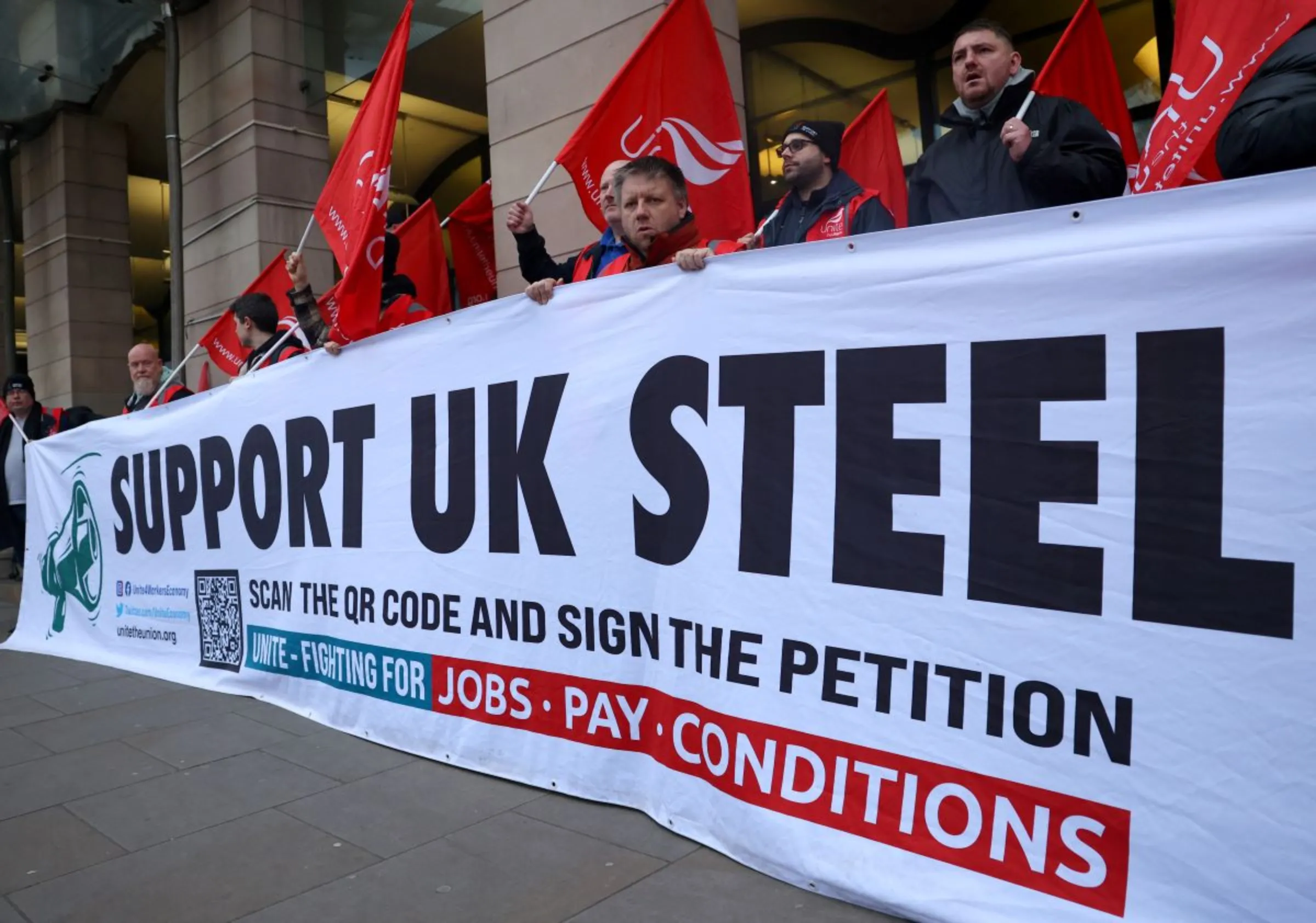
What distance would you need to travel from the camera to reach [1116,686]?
7.06 ft

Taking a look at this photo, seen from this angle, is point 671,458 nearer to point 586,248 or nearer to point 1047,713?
point 1047,713

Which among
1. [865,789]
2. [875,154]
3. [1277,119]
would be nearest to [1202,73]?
[1277,119]

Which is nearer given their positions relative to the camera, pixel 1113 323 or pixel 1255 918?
pixel 1255 918

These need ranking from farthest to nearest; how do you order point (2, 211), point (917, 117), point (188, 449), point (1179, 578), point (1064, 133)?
point (2, 211) → point (917, 117) → point (188, 449) → point (1064, 133) → point (1179, 578)

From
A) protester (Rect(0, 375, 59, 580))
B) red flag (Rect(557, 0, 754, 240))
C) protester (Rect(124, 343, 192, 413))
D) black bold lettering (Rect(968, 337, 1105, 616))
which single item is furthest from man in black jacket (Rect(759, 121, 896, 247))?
protester (Rect(0, 375, 59, 580))

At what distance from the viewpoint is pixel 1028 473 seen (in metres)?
2.33

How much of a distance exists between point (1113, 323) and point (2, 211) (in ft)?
62.1

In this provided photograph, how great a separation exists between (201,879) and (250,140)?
8.95m

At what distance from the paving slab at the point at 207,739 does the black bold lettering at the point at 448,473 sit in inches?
43.9

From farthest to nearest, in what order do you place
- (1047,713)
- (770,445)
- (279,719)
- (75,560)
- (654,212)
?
(75,560), (279,719), (654,212), (770,445), (1047,713)

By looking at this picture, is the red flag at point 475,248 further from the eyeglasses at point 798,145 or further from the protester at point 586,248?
the eyeglasses at point 798,145

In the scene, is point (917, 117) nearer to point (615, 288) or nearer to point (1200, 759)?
point (615, 288)

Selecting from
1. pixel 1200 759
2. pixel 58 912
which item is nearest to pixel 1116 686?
pixel 1200 759

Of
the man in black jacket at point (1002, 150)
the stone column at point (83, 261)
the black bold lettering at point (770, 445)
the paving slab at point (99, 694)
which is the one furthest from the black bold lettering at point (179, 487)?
the stone column at point (83, 261)
